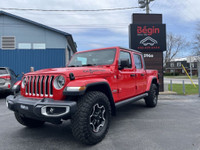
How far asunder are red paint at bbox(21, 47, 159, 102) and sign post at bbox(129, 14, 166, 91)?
14.4 ft

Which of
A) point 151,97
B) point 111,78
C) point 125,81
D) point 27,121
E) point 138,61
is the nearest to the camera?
point 111,78

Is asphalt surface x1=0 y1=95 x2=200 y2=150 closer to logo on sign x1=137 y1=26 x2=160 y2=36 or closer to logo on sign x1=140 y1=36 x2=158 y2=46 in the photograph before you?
logo on sign x1=140 y1=36 x2=158 y2=46

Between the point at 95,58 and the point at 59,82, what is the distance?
1580 mm

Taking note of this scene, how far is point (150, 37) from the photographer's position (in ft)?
31.3

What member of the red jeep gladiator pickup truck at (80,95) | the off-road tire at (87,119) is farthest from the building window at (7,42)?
the off-road tire at (87,119)

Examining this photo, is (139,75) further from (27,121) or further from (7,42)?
(7,42)

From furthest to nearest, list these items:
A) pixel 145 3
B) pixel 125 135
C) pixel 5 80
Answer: pixel 145 3
pixel 5 80
pixel 125 135

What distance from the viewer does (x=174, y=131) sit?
11.8ft

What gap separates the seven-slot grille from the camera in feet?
9.30

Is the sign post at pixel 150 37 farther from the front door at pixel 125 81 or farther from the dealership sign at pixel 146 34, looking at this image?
the front door at pixel 125 81

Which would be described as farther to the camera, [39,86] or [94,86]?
[94,86]

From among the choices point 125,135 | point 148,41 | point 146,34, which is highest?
point 146,34

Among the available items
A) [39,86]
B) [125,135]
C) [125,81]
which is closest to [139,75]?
[125,81]

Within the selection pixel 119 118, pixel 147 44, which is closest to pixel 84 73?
pixel 119 118
